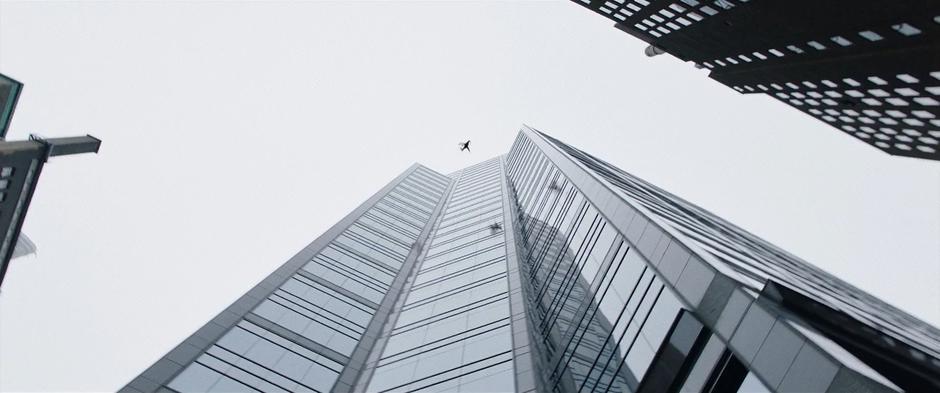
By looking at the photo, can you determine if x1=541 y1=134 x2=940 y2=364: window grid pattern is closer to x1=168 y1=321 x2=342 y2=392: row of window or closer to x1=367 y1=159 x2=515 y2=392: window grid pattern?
x1=367 y1=159 x2=515 y2=392: window grid pattern

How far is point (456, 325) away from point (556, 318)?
18.8 ft

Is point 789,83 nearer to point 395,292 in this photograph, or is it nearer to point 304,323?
point 395,292

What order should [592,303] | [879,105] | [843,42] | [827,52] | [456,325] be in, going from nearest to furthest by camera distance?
[592,303] < [456,325] < [843,42] < [827,52] < [879,105]

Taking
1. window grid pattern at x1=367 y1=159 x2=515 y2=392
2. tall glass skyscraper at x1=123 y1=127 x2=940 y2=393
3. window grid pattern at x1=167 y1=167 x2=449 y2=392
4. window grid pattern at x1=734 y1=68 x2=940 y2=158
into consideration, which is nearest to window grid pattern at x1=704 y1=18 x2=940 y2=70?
window grid pattern at x1=734 y1=68 x2=940 y2=158

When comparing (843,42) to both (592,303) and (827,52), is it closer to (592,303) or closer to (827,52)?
(827,52)

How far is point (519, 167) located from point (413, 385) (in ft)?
196

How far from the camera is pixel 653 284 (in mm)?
19891

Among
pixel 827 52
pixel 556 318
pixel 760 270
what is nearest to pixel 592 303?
pixel 556 318

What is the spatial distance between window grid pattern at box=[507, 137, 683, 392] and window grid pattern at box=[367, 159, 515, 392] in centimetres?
193

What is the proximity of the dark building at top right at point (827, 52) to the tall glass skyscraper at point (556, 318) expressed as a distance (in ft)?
35.8

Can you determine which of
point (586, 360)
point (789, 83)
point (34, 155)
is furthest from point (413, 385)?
point (34, 155)

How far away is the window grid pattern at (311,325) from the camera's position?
90.4 feet

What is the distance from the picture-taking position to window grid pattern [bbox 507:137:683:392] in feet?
62.1

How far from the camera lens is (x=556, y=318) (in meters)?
28.6
